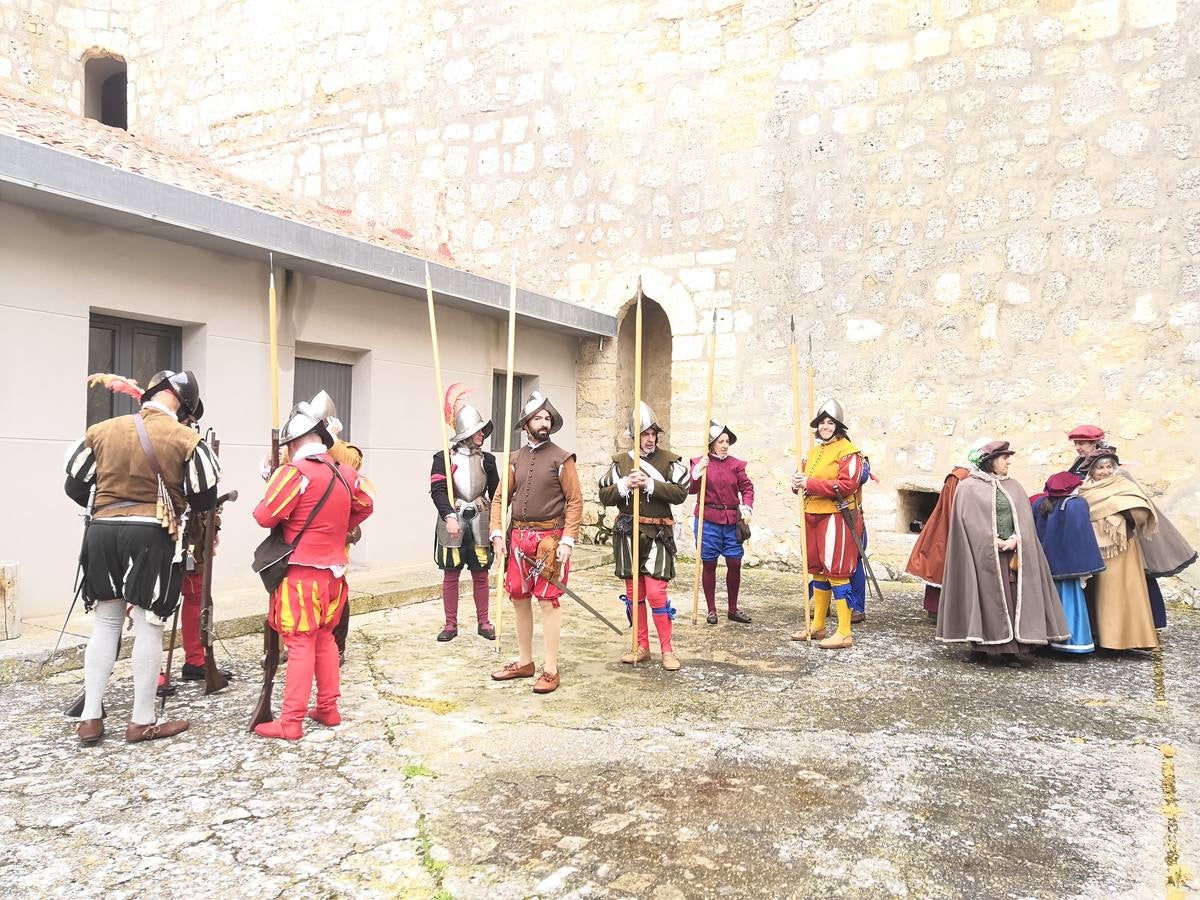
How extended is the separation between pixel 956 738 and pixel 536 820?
202cm

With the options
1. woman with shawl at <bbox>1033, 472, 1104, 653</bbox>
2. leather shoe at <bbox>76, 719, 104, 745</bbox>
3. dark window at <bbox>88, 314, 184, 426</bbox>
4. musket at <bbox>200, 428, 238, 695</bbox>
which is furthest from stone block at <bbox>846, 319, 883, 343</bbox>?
leather shoe at <bbox>76, 719, 104, 745</bbox>

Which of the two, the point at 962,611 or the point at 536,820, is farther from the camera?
the point at 962,611

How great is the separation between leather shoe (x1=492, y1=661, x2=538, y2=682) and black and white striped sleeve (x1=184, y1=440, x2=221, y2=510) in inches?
69.6

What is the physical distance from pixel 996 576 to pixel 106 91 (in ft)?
48.6

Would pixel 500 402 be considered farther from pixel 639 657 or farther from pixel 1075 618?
pixel 1075 618

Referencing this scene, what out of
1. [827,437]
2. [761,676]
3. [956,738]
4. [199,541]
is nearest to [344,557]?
[199,541]

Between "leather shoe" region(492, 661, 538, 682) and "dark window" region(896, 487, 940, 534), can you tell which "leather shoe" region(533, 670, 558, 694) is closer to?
"leather shoe" region(492, 661, 538, 682)

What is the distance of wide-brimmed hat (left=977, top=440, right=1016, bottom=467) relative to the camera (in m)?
5.34

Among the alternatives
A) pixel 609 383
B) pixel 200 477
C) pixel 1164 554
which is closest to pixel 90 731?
pixel 200 477

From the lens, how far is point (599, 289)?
977cm

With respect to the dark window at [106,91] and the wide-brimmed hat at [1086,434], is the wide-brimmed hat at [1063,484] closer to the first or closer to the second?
the wide-brimmed hat at [1086,434]

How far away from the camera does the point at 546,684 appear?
443cm

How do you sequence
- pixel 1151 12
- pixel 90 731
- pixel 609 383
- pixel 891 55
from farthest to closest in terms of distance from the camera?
pixel 609 383
pixel 891 55
pixel 1151 12
pixel 90 731

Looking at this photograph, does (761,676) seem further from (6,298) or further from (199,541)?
(6,298)
